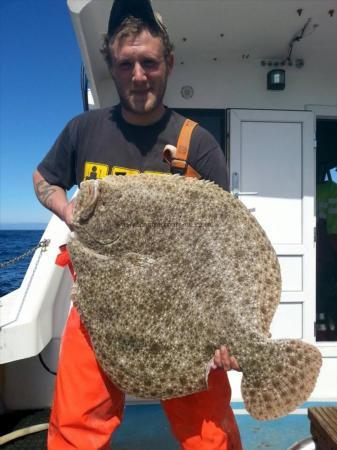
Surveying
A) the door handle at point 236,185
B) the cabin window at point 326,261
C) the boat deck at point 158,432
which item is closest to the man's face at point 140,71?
the boat deck at point 158,432

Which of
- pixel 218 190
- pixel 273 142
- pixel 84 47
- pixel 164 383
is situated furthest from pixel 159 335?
pixel 273 142

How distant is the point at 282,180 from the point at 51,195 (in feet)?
12.1

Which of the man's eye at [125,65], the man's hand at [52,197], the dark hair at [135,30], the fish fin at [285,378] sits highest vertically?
the dark hair at [135,30]

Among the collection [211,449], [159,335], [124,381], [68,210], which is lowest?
[211,449]

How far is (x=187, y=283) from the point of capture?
1.85 m

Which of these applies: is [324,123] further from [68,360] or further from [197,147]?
[68,360]

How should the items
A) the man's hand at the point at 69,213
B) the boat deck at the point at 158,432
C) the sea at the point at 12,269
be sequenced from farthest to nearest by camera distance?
the sea at the point at 12,269 < the boat deck at the point at 158,432 < the man's hand at the point at 69,213

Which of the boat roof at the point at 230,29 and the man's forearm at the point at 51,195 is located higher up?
the boat roof at the point at 230,29

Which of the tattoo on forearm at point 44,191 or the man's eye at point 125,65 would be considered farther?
the tattoo on forearm at point 44,191

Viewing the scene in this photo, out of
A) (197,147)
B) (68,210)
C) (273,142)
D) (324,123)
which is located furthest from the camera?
(324,123)

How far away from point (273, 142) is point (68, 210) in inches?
150

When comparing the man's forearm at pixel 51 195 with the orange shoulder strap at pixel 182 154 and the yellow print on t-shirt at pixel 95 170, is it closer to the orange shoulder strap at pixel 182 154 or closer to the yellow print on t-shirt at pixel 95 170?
the yellow print on t-shirt at pixel 95 170

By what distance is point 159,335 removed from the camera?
1.89 metres

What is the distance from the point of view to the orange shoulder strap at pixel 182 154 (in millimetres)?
2109
